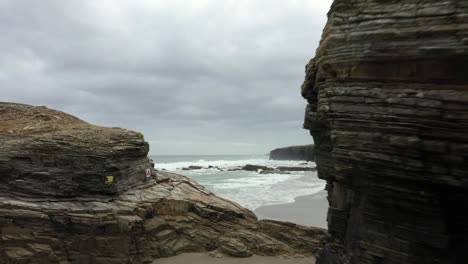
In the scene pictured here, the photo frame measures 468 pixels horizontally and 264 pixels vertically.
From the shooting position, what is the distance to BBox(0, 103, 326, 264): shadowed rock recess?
1226 cm

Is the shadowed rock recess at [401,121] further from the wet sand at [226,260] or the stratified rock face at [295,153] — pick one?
the stratified rock face at [295,153]

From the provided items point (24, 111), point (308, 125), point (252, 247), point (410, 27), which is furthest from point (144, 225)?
point (410, 27)

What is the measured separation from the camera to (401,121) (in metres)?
6.39

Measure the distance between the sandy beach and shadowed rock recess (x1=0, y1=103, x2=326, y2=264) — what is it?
→ 5856 millimetres

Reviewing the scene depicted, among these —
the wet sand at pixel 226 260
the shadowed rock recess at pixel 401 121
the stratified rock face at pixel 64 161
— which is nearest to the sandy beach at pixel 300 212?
the wet sand at pixel 226 260

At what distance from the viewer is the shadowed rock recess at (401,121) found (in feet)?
19.5

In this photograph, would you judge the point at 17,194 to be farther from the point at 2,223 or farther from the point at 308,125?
the point at 308,125

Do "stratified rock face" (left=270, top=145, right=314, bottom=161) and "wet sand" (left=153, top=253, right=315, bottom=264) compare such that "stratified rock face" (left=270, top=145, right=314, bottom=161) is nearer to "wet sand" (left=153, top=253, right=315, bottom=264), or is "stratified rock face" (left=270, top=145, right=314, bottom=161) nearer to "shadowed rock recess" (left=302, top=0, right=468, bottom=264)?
"wet sand" (left=153, top=253, right=315, bottom=264)

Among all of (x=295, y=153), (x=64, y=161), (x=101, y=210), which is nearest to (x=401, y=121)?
(x=101, y=210)

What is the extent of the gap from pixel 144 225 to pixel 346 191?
7352mm

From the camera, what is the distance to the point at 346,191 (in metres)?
9.04

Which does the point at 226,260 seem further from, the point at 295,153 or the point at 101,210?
the point at 295,153

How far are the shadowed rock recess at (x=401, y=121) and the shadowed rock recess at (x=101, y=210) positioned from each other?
708 cm

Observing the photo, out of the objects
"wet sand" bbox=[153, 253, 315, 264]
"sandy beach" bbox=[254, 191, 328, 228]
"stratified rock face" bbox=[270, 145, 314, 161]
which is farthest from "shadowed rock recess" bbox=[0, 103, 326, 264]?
"stratified rock face" bbox=[270, 145, 314, 161]
